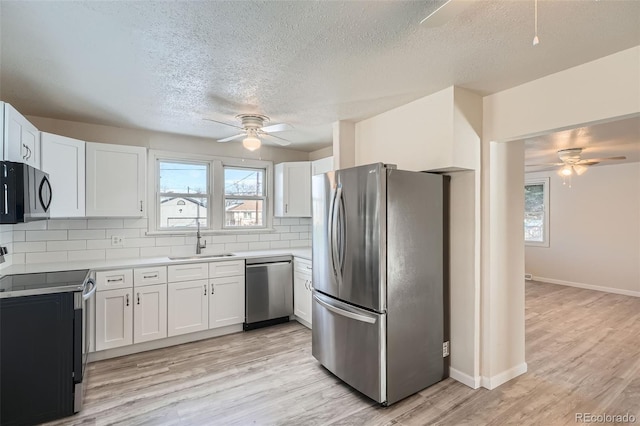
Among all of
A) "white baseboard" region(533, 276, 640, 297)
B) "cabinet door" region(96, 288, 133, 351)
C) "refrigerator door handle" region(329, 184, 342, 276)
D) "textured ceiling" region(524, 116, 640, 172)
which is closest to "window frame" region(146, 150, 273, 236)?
"cabinet door" region(96, 288, 133, 351)

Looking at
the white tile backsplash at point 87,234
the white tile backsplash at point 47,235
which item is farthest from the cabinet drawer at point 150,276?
the white tile backsplash at point 47,235

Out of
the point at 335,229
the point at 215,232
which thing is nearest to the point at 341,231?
the point at 335,229

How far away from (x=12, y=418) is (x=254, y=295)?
219cm

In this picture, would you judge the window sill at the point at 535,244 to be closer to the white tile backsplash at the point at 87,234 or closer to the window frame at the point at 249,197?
the window frame at the point at 249,197

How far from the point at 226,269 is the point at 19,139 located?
216 cm

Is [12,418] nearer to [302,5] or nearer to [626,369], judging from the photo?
[302,5]

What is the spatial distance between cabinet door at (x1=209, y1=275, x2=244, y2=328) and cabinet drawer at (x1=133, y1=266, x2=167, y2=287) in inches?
20.2

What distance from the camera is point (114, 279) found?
3.10 meters

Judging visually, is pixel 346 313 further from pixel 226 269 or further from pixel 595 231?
pixel 595 231

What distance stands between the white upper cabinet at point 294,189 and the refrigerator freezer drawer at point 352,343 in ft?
→ 5.75

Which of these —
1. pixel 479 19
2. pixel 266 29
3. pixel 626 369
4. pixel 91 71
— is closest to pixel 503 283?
pixel 626 369

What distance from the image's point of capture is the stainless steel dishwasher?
387cm

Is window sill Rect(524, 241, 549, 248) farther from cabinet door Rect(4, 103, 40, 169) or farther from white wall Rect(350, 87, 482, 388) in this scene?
cabinet door Rect(4, 103, 40, 169)

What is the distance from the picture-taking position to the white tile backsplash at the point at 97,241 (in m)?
3.15
